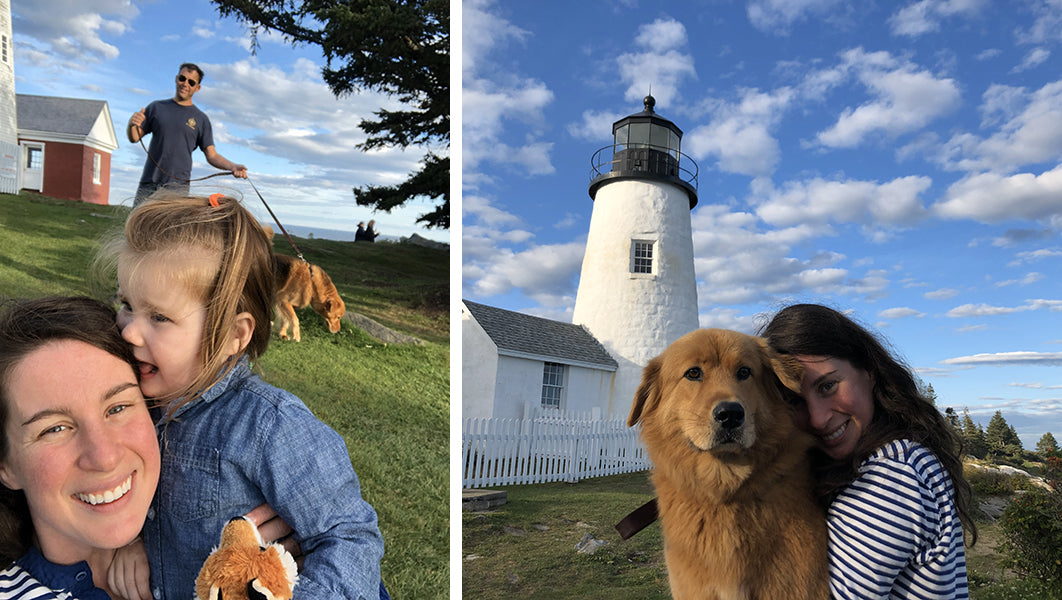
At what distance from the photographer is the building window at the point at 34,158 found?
19.5 meters

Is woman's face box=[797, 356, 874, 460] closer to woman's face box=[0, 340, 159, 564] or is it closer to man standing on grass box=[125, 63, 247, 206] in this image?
woman's face box=[0, 340, 159, 564]

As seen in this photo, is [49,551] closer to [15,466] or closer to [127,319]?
[15,466]

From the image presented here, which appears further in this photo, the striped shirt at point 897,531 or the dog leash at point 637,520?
the dog leash at point 637,520

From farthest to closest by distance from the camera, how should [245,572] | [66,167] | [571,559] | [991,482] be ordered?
[66,167], [991,482], [571,559], [245,572]

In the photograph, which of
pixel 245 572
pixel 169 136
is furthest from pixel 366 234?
pixel 245 572

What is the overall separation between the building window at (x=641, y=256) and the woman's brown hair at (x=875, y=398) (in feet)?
57.8

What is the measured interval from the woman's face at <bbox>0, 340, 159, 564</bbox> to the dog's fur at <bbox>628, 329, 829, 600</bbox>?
138cm

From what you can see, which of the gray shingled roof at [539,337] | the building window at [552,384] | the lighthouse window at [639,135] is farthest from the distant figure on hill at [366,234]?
the lighthouse window at [639,135]

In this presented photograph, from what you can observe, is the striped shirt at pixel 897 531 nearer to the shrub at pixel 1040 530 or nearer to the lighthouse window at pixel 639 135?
the shrub at pixel 1040 530

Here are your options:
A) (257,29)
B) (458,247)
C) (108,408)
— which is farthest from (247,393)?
(257,29)

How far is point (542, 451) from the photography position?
13.5 meters

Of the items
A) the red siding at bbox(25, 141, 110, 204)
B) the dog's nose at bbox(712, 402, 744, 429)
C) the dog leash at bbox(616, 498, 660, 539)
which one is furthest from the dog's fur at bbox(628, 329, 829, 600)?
Answer: the red siding at bbox(25, 141, 110, 204)

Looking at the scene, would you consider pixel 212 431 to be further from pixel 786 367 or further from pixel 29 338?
pixel 786 367

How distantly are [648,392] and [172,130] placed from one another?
21.2 ft
